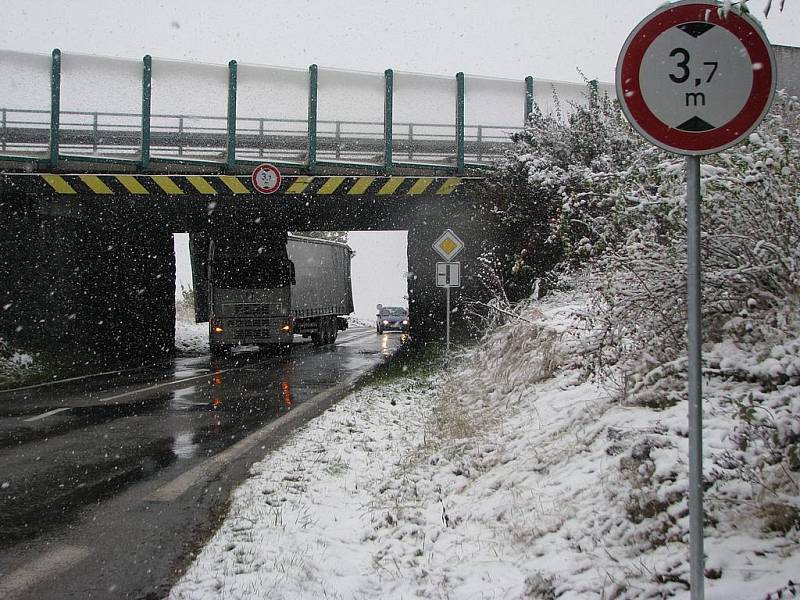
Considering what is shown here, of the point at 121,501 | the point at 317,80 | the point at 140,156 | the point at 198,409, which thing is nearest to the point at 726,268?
the point at 121,501

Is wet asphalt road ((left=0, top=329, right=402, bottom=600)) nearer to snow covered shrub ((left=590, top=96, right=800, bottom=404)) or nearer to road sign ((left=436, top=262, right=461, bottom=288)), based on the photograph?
road sign ((left=436, top=262, right=461, bottom=288))

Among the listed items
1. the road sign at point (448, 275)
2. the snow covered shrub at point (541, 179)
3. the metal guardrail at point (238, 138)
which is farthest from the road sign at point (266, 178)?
the snow covered shrub at point (541, 179)

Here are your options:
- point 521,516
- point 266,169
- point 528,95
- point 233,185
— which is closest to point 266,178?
point 266,169

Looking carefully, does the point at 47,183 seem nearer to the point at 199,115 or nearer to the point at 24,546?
the point at 199,115

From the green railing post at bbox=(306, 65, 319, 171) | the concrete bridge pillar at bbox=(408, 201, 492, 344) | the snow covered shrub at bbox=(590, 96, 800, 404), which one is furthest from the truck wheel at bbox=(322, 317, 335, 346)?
the snow covered shrub at bbox=(590, 96, 800, 404)

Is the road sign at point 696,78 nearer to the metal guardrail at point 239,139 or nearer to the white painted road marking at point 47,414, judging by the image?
the white painted road marking at point 47,414

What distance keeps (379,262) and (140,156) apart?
146m

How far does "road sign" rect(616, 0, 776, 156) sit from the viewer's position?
3.23 m

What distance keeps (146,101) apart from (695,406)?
51.4 feet

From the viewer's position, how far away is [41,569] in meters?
4.38

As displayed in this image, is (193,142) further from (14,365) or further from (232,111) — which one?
(14,365)

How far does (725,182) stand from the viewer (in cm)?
536

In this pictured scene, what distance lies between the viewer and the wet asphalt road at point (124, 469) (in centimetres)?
441

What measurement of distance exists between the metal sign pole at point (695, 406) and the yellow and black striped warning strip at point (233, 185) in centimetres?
1391
